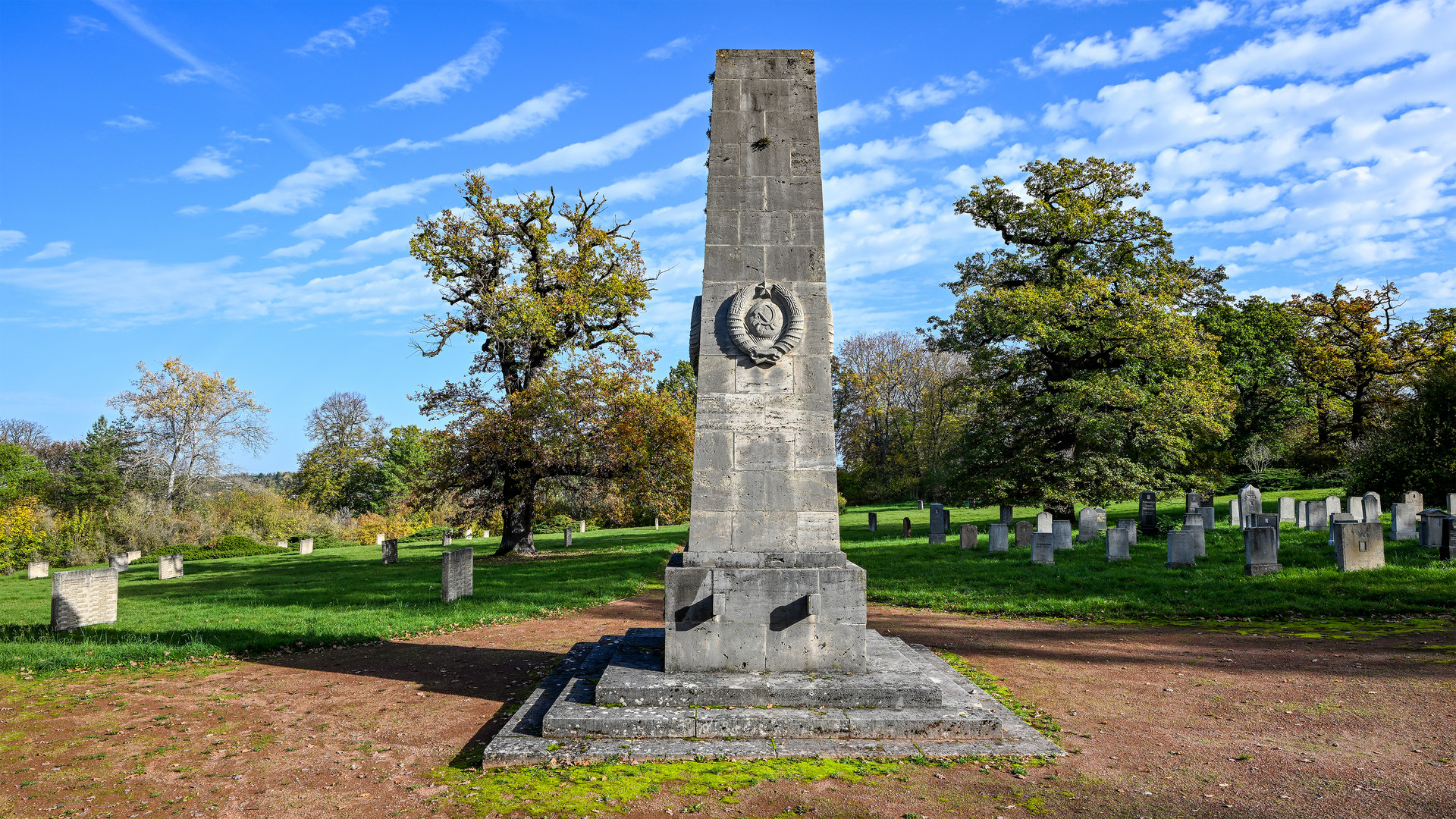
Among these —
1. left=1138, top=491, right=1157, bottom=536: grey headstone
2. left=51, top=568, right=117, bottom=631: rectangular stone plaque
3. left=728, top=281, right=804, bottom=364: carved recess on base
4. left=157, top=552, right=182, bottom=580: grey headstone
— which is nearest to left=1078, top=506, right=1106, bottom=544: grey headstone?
left=1138, top=491, right=1157, bottom=536: grey headstone

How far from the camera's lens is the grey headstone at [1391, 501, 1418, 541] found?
15141 mm

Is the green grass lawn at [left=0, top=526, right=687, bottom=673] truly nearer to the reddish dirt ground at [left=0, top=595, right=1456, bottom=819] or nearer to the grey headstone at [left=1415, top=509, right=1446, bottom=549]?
the reddish dirt ground at [left=0, top=595, right=1456, bottom=819]

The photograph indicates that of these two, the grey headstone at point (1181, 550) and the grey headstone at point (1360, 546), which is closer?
the grey headstone at point (1360, 546)

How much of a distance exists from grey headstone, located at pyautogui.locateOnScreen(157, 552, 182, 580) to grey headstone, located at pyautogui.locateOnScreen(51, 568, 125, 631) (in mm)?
10770

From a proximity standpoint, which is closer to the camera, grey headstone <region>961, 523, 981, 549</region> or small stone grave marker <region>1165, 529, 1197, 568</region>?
small stone grave marker <region>1165, 529, 1197, 568</region>

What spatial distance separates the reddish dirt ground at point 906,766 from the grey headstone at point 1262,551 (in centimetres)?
364

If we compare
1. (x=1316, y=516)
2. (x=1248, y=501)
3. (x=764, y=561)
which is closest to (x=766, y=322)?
(x=764, y=561)

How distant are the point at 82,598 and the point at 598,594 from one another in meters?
7.91

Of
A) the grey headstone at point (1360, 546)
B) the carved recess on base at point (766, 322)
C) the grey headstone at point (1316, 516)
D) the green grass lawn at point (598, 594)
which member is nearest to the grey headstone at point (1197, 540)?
the green grass lawn at point (598, 594)

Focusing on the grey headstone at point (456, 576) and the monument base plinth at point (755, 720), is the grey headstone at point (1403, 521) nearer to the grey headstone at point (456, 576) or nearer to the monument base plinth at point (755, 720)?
the monument base plinth at point (755, 720)

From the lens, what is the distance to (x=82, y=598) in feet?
37.1

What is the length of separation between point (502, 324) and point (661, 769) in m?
18.3

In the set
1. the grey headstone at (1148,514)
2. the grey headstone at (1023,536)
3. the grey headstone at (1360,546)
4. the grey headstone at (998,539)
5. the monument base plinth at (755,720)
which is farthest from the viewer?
the grey headstone at (1148,514)

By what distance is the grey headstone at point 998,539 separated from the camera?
17781 mm
